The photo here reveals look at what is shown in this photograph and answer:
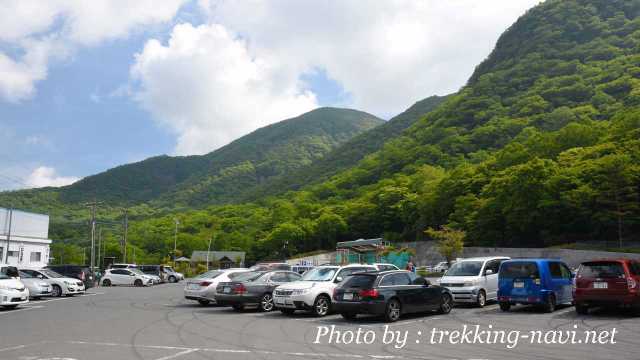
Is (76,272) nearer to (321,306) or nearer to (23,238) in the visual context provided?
(23,238)

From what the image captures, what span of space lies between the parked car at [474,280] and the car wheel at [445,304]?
185 cm

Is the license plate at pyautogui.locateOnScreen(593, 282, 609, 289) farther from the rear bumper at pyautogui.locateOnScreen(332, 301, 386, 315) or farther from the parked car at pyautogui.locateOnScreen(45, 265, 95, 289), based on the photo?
the parked car at pyautogui.locateOnScreen(45, 265, 95, 289)

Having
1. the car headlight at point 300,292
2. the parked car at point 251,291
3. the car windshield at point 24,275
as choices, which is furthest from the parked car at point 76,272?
the car headlight at point 300,292

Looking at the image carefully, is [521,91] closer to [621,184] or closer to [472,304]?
[621,184]

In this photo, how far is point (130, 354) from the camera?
1020cm

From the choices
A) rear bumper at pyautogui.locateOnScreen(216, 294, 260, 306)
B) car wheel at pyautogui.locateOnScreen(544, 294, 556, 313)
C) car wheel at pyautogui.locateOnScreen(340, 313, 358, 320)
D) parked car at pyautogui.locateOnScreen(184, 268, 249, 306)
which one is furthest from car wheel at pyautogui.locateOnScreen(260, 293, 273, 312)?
car wheel at pyautogui.locateOnScreen(544, 294, 556, 313)

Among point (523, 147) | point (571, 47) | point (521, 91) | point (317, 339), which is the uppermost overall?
point (571, 47)

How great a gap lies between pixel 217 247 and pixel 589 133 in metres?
81.5

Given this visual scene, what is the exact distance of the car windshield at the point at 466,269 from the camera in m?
19.5

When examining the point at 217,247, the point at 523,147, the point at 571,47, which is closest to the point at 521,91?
the point at 571,47

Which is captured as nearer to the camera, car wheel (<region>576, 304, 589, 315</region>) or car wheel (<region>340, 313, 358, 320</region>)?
car wheel (<region>340, 313, 358, 320</region>)

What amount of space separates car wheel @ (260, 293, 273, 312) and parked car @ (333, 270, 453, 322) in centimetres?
385

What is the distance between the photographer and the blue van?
55.3 feet

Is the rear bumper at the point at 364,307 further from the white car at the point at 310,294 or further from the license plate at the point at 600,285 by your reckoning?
the license plate at the point at 600,285
